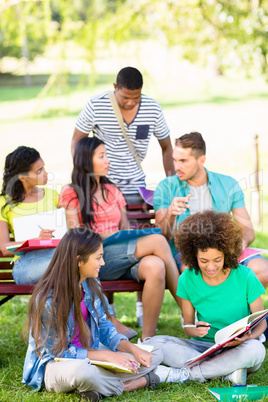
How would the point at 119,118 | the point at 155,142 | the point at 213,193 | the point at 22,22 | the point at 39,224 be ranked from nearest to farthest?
the point at 39,224
the point at 213,193
the point at 119,118
the point at 22,22
the point at 155,142

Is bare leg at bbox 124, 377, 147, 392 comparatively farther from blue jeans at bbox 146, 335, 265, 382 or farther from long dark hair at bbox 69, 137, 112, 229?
long dark hair at bbox 69, 137, 112, 229

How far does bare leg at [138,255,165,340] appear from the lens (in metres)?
3.82

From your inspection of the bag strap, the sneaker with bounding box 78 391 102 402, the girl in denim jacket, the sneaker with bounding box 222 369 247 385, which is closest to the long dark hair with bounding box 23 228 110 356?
the girl in denim jacket

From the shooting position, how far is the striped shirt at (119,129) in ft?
15.1

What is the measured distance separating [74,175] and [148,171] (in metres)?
9.00

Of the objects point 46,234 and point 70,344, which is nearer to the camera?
point 70,344

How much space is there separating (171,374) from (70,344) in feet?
2.09

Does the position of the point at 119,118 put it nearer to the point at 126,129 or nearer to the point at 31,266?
the point at 126,129

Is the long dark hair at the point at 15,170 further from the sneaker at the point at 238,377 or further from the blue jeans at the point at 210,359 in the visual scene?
the sneaker at the point at 238,377

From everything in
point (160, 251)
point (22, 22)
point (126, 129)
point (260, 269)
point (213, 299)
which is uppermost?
point (22, 22)

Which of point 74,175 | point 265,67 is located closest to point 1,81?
point 265,67

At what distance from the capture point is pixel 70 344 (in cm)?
328

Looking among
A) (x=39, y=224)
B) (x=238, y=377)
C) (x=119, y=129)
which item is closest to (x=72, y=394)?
(x=238, y=377)

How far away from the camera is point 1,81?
3017cm
